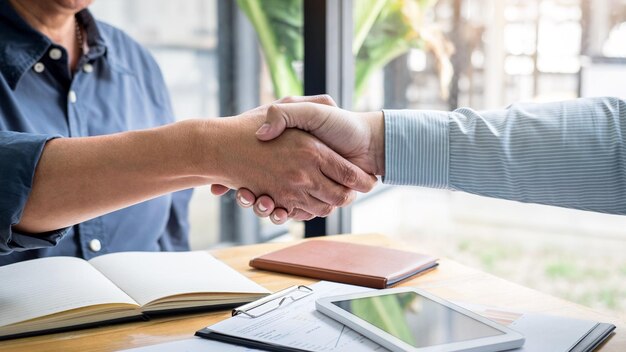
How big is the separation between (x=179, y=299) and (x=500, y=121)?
1.99ft

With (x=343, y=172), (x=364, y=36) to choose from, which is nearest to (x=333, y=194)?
(x=343, y=172)

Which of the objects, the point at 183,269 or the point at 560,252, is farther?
the point at 560,252

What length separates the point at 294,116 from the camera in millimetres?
1284

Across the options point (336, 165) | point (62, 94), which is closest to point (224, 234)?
point (62, 94)

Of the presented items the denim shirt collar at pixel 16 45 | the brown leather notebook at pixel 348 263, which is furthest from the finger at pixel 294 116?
the denim shirt collar at pixel 16 45

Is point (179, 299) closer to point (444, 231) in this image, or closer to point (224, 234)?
point (444, 231)

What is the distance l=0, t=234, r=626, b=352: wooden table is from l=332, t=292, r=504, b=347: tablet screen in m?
0.14

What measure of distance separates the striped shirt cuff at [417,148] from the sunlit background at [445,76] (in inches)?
20.0

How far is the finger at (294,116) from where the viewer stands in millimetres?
1268

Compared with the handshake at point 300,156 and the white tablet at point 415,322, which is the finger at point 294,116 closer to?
the handshake at point 300,156

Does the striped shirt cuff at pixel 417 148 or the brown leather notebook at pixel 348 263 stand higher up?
the striped shirt cuff at pixel 417 148

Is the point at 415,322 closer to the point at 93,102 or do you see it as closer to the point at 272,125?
the point at 272,125

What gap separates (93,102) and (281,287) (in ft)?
2.27

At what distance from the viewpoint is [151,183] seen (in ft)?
3.84
